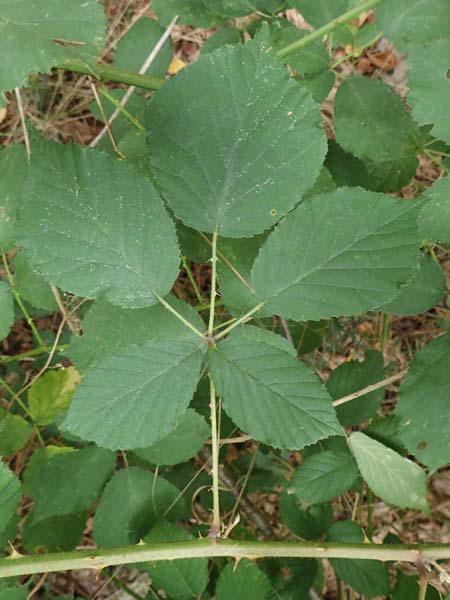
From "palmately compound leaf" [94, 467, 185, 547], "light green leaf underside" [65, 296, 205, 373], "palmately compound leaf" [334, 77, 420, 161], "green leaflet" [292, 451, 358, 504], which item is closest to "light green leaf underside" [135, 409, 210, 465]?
"palmately compound leaf" [94, 467, 185, 547]

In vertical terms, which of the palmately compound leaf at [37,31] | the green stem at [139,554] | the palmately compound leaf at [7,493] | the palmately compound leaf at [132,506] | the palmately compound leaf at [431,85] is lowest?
the palmately compound leaf at [132,506]

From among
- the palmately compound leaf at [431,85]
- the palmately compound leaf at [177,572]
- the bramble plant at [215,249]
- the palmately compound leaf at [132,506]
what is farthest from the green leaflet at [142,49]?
the palmately compound leaf at [177,572]

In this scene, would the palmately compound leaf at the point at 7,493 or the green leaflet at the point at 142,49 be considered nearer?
the palmately compound leaf at the point at 7,493

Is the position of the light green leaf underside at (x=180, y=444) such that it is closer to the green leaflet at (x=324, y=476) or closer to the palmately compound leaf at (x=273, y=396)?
the green leaflet at (x=324, y=476)

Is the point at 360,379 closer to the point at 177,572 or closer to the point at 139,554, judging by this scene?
the point at 177,572

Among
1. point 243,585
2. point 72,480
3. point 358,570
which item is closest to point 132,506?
point 72,480

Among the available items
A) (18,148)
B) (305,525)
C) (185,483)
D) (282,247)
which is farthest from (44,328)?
(282,247)

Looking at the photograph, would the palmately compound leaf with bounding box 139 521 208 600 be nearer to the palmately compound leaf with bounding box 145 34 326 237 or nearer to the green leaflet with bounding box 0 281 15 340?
the green leaflet with bounding box 0 281 15 340

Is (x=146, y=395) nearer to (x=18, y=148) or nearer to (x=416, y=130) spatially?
(x=18, y=148)
